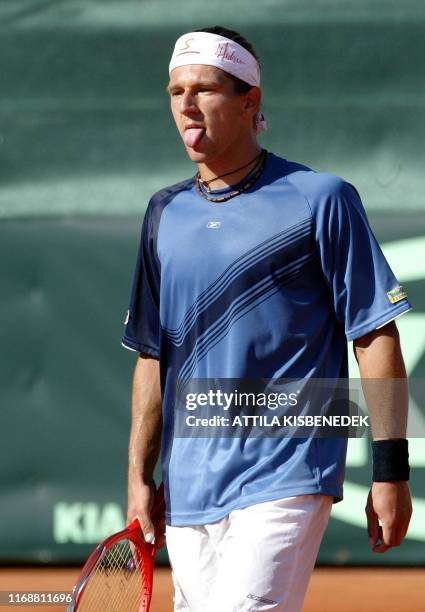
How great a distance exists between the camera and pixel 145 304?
3.10 m

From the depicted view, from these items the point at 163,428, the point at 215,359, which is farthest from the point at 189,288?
the point at 163,428

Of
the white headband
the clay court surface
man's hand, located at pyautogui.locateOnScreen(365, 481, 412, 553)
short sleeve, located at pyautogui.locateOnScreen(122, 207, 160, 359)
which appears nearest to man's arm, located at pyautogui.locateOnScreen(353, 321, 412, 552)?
man's hand, located at pyautogui.locateOnScreen(365, 481, 412, 553)

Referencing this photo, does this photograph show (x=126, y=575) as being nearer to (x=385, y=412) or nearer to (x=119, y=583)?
(x=119, y=583)

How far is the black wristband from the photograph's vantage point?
2666 mm

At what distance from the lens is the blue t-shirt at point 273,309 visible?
108 inches

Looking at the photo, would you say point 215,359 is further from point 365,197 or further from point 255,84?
point 365,197

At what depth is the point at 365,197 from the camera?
17.4ft

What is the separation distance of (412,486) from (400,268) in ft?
3.03

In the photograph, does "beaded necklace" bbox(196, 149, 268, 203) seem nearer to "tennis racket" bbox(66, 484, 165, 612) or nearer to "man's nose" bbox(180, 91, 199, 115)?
"man's nose" bbox(180, 91, 199, 115)

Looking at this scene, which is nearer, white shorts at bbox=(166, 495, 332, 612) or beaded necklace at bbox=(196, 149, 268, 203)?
white shorts at bbox=(166, 495, 332, 612)

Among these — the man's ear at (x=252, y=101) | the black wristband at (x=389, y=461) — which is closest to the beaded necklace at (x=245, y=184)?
the man's ear at (x=252, y=101)

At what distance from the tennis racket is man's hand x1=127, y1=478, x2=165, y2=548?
0.04 ft

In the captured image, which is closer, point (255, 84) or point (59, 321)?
point (255, 84)

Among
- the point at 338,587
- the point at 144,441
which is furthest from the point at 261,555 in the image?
the point at 338,587
